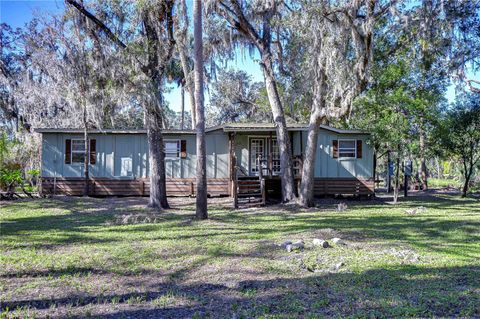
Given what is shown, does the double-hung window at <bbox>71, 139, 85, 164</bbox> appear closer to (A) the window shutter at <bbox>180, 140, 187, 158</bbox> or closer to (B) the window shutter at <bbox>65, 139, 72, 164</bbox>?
(B) the window shutter at <bbox>65, 139, 72, 164</bbox>

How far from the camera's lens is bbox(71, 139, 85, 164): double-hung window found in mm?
15742

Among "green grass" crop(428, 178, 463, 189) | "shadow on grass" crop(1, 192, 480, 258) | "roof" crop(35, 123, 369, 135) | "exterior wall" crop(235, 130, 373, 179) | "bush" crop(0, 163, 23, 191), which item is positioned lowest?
"shadow on grass" crop(1, 192, 480, 258)

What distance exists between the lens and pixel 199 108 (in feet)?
31.1

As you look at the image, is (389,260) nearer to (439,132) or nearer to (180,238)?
(180,238)

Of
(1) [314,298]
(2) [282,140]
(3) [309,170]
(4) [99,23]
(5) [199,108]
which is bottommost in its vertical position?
(1) [314,298]

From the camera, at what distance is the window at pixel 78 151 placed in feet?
51.6

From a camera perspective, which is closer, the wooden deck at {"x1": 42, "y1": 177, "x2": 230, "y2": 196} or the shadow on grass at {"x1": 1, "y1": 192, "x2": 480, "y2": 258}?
the shadow on grass at {"x1": 1, "y1": 192, "x2": 480, "y2": 258}

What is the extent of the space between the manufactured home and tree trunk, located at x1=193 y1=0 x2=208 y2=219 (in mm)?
5790

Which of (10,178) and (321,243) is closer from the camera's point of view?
(321,243)

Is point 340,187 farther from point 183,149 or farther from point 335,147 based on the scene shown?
point 183,149

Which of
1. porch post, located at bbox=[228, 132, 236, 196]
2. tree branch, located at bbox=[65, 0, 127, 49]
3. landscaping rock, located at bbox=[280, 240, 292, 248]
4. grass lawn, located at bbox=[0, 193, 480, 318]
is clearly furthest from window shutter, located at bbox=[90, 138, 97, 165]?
landscaping rock, located at bbox=[280, 240, 292, 248]

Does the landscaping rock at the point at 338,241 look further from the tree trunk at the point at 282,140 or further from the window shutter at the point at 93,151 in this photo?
→ the window shutter at the point at 93,151

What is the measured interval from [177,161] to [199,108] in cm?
669

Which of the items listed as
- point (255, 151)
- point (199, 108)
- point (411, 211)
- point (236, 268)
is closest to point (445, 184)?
point (255, 151)
